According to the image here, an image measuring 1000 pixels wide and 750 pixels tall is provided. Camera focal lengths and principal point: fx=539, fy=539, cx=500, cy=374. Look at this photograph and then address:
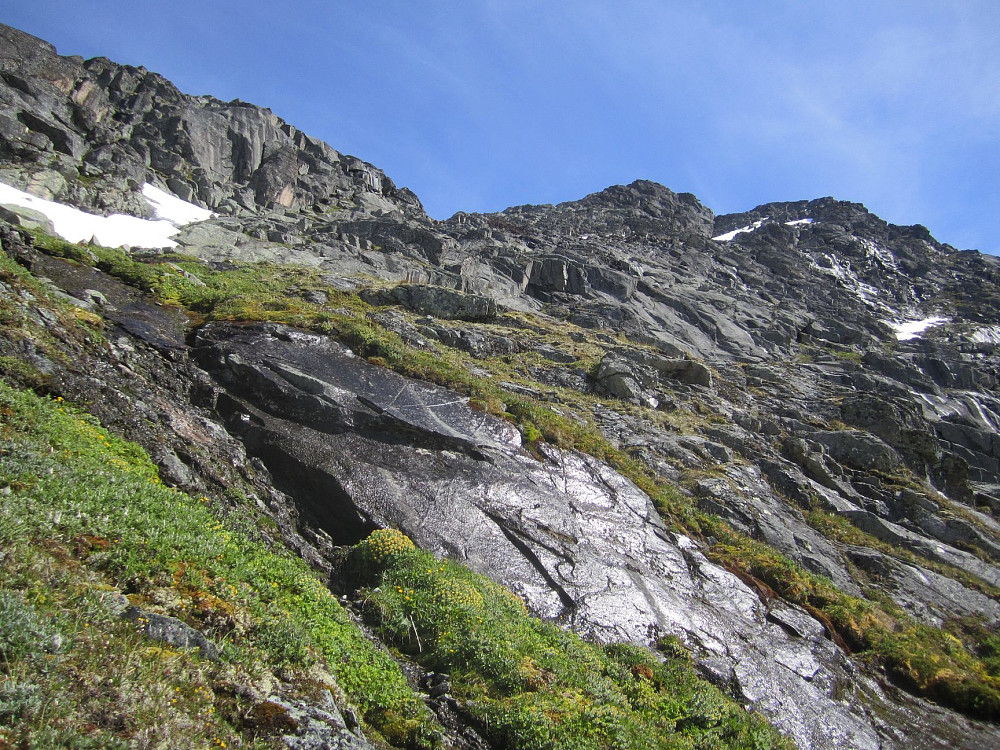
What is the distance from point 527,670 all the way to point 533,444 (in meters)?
9.54

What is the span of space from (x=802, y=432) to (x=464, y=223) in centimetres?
6175

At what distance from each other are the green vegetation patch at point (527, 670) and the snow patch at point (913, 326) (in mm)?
86318

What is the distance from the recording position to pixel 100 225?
36188 mm

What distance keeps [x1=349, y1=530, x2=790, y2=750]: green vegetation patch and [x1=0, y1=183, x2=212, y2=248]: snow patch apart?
3158cm

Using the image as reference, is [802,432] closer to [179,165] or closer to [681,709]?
[681,709]

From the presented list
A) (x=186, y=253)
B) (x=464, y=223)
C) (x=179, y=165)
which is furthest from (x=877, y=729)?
(x=464, y=223)

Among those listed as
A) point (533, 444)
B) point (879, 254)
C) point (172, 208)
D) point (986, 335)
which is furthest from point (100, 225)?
point (879, 254)

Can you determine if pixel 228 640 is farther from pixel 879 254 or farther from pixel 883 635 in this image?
pixel 879 254

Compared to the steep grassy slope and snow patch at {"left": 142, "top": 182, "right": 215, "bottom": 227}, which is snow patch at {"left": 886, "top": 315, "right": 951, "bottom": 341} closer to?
the steep grassy slope

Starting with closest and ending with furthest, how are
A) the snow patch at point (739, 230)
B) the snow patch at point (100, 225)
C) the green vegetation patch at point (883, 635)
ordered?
the green vegetation patch at point (883, 635) → the snow patch at point (100, 225) → the snow patch at point (739, 230)

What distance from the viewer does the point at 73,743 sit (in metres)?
4.02

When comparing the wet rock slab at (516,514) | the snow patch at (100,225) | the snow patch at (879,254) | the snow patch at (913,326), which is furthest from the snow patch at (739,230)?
the wet rock slab at (516,514)

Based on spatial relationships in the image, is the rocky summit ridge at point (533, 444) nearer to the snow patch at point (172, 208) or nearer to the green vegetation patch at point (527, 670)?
the green vegetation patch at point (527, 670)

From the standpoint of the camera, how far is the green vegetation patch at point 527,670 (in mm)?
7660
